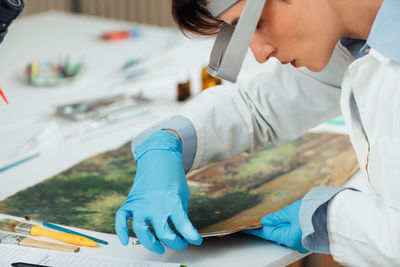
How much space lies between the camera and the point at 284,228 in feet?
3.49

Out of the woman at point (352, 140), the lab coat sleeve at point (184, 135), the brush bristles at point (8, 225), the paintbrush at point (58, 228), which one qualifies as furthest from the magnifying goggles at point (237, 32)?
the brush bristles at point (8, 225)

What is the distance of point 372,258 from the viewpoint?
0.99 m

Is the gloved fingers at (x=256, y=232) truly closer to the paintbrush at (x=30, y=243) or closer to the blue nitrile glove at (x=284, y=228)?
the blue nitrile glove at (x=284, y=228)

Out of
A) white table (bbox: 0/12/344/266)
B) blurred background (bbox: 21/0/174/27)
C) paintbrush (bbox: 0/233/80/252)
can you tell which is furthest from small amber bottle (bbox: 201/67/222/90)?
blurred background (bbox: 21/0/174/27)

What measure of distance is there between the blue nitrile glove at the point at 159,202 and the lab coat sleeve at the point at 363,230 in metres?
0.27

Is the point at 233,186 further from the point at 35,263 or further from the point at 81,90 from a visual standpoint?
the point at 81,90

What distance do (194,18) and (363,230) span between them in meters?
0.55

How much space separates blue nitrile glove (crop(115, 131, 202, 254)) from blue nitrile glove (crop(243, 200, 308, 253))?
151mm

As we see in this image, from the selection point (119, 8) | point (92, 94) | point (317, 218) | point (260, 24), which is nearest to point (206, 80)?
point (92, 94)

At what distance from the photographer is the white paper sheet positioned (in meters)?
1.00

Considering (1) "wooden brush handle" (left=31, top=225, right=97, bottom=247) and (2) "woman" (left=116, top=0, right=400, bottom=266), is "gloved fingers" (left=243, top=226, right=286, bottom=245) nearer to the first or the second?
(2) "woman" (left=116, top=0, right=400, bottom=266)

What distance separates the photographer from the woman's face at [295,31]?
3.39 feet

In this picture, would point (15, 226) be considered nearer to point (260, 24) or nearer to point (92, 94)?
point (260, 24)

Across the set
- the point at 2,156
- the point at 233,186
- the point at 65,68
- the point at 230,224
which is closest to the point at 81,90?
the point at 65,68
